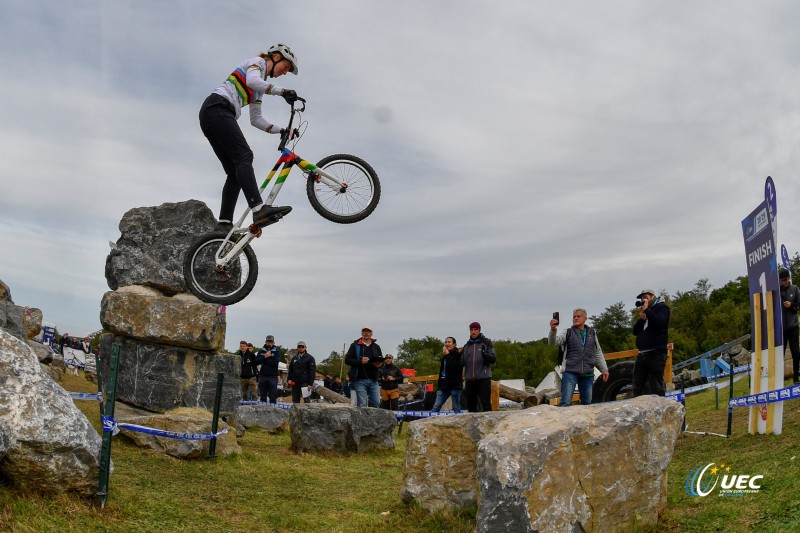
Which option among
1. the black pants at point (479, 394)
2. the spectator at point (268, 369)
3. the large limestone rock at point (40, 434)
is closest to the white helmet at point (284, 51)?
the large limestone rock at point (40, 434)

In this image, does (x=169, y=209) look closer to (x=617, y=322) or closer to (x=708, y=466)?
(x=708, y=466)

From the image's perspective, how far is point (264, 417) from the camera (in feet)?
49.1

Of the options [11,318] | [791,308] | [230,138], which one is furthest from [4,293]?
[791,308]

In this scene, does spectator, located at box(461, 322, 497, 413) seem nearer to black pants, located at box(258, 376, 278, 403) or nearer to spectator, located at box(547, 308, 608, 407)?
spectator, located at box(547, 308, 608, 407)

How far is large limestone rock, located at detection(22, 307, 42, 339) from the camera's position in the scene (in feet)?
71.6

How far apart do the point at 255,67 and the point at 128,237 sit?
5.13 metres

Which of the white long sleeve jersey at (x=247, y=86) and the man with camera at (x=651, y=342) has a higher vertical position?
the white long sleeve jersey at (x=247, y=86)

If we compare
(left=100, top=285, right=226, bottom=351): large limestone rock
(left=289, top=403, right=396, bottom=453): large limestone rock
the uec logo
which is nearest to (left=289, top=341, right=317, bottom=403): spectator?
(left=289, top=403, right=396, bottom=453): large limestone rock

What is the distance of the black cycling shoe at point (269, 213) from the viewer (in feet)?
25.3

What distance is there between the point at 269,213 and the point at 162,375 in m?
5.10

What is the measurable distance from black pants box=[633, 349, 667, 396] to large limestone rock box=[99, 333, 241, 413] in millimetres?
6486

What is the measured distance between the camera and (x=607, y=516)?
642cm

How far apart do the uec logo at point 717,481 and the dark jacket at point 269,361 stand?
9428 millimetres

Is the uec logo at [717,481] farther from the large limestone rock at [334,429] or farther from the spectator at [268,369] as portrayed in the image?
the spectator at [268,369]
